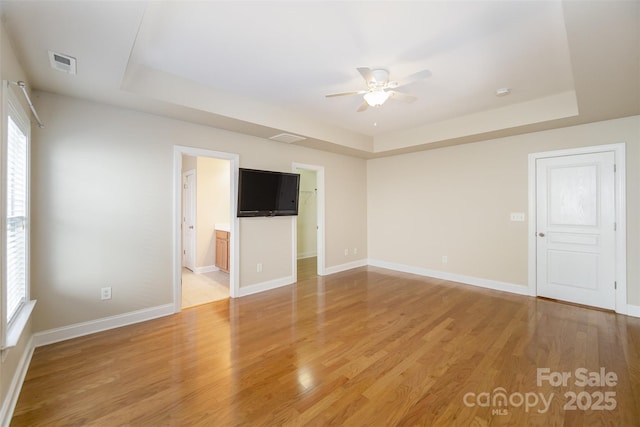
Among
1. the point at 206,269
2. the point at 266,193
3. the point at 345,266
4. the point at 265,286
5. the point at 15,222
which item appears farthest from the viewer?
the point at 345,266

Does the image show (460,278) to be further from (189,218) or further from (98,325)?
(189,218)

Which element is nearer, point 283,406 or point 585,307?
point 283,406

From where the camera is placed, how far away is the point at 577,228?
3.78m

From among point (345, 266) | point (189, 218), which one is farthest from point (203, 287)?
point (345, 266)

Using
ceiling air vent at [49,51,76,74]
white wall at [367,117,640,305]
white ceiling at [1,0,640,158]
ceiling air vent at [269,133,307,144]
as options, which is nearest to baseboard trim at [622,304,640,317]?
white wall at [367,117,640,305]

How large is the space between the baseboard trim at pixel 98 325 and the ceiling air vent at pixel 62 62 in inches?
95.5

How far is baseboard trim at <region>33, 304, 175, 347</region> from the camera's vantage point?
2.69 metres

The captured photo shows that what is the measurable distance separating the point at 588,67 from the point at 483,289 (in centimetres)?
332

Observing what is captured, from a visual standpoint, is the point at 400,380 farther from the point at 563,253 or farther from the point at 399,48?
the point at 563,253

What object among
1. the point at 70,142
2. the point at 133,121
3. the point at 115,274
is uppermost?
the point at 133,121

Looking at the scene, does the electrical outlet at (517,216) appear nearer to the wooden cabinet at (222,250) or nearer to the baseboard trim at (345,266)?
the baseboard trim at (345,266)

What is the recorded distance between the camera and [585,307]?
12.0 feet

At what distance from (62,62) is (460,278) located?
5746 millimetres

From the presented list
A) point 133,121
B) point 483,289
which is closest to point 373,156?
point 483,289
